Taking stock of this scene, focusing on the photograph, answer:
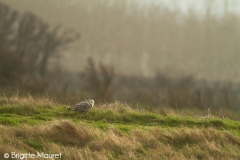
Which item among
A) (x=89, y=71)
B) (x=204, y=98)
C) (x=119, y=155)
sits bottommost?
(x=204, y=98)

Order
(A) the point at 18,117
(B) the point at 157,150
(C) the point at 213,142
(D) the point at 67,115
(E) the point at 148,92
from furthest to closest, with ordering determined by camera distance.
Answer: (E) the point at 148,92
(D) the point at 67,115
(A) the point at 18,117
(C) the point at 213,142
(B) the point at 157,150

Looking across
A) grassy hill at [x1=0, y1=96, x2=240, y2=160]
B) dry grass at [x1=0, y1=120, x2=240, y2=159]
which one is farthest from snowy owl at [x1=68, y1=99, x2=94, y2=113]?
dry grass at [x1=0, y1=120, x2=240, y2=159]

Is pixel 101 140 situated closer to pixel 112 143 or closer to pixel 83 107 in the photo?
pixel 112 143

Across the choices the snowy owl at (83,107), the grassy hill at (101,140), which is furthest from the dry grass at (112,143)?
the snowy owl at (83,107)

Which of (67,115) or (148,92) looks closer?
(67,115)

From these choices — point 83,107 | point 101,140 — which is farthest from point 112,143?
point 83,107

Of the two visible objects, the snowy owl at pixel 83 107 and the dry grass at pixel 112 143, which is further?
the snowy owl at pixel 83 107

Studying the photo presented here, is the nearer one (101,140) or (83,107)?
(101,140)

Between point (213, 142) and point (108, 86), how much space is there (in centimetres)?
1893

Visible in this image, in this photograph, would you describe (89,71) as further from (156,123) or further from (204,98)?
(156,123)

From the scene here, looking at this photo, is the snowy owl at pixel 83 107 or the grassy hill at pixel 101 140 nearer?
the grassy hill at pixel 101 140

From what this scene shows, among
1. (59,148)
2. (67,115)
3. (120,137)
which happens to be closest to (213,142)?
(120,137)

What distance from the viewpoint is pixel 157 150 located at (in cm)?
781

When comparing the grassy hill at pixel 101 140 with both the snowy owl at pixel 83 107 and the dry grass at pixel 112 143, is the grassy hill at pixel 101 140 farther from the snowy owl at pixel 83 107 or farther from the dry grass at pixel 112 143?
the snowy owl at pixel 83 107
